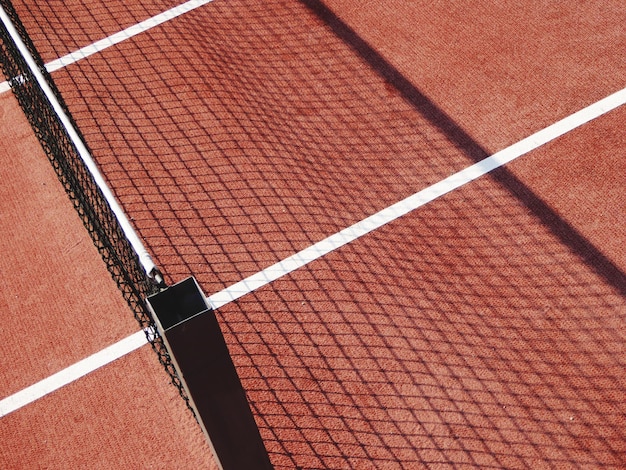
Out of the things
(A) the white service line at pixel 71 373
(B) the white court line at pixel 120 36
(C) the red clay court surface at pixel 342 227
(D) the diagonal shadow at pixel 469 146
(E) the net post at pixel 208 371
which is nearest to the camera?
(E) the net post at pixel 208 371

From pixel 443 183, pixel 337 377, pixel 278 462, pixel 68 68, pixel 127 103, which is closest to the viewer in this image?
pixel 278 462

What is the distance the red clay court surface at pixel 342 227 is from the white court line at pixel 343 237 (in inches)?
2.7

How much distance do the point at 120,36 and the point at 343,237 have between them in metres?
3.69

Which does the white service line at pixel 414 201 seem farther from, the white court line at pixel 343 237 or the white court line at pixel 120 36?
the white court line at pixel 120 36

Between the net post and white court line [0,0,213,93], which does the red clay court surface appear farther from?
the net post

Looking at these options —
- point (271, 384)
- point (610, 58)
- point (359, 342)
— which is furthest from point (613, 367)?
point (610, 58)

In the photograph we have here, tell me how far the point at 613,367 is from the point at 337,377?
6.03 feet

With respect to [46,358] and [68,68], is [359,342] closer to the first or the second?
[46,358]

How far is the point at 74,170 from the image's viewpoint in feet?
20.5

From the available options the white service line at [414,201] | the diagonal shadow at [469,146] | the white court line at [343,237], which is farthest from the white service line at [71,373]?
the diagonal shadow at [469,146]

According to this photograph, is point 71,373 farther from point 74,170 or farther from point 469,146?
point 469,146

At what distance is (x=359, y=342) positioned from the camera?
16.9 ft

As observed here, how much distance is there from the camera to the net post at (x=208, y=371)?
2779mm

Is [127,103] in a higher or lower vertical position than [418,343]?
higher
